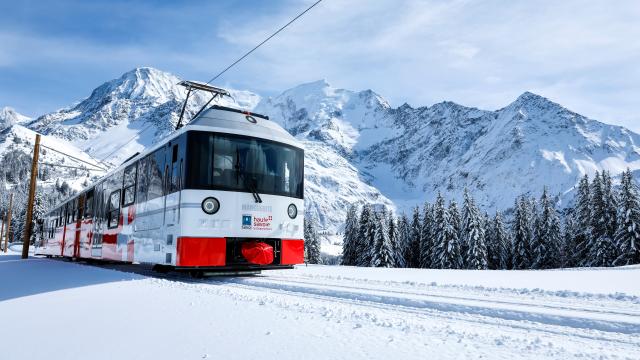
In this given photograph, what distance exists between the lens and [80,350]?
3900 millimetres

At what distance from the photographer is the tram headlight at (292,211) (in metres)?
11.0

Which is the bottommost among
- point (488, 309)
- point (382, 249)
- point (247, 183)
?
point (488, 309)

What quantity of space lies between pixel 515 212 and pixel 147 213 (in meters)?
44.3

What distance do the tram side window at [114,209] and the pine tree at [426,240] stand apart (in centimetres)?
3791

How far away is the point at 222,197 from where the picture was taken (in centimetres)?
1009

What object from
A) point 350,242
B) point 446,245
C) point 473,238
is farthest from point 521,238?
point 350,242

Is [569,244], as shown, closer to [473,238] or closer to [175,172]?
[473,238]

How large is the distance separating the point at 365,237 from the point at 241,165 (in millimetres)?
39449

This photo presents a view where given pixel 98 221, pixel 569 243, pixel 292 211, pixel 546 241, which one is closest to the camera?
pixel 292 211

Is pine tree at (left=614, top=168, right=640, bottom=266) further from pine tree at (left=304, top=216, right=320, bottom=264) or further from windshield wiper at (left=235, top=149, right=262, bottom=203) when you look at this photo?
windshield wiper at (left=235, top=149, right=262, bottom=203)

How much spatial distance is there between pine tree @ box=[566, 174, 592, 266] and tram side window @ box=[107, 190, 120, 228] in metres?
38.6

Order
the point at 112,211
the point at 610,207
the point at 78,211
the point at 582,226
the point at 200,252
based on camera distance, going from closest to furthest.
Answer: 1. the point at 200,252
2. the point at 112,211
3. the point at 78,211
4. the point at 610,207
5. the point at 582,226

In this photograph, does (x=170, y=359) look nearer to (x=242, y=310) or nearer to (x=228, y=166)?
(x=242, y=310)

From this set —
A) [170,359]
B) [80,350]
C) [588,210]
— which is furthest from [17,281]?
[588,210]
